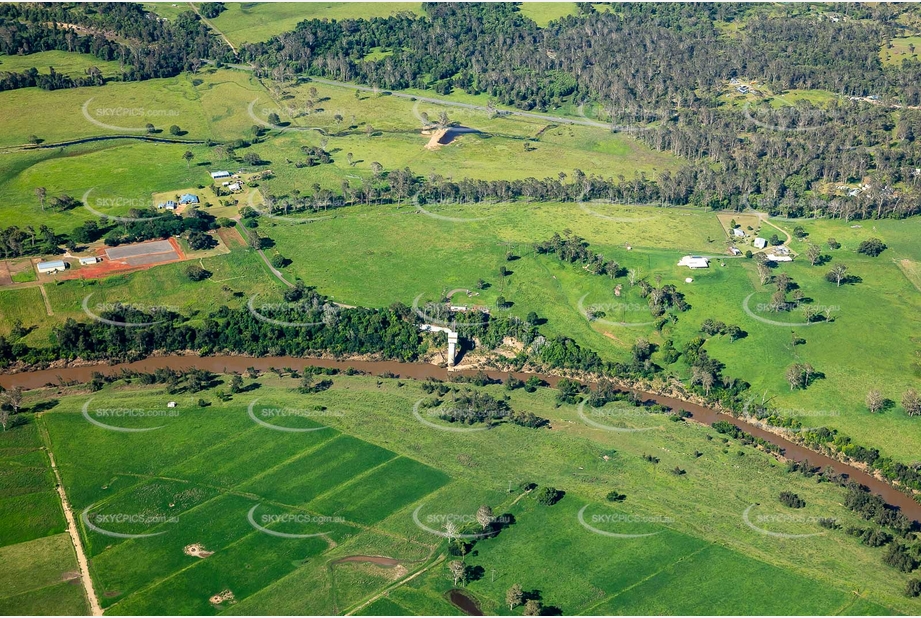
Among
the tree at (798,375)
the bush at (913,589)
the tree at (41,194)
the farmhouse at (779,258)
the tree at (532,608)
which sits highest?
the tree at (41,194)

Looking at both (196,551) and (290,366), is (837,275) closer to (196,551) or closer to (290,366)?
(290,366)

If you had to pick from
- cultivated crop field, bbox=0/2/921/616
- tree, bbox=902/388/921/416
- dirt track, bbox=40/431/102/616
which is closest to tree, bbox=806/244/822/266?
cultivated crop field, bbox=0/2/921/616

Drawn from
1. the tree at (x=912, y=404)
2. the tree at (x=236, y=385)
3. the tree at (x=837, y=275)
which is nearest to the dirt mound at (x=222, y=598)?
the tree at (x=236, y=385)

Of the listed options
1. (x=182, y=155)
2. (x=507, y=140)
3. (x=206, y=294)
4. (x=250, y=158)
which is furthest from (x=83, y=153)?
(x=507, y=140)

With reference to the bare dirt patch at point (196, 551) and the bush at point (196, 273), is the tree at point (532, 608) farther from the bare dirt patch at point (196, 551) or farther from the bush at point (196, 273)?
the bush at point (196, 273)

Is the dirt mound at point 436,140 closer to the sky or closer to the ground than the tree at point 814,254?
closer to the sky

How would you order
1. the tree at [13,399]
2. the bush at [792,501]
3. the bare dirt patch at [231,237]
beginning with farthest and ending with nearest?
the bare dirt patch at [231,237] → the tree at [13,399] → the bush at [792,501]

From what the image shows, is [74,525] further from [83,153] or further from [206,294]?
[83,153]
